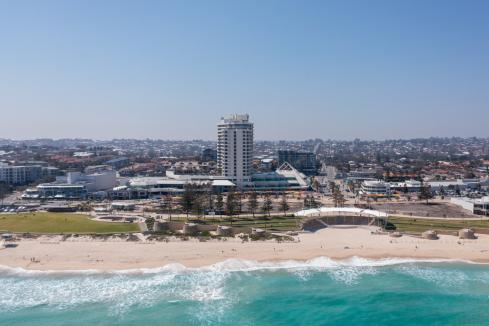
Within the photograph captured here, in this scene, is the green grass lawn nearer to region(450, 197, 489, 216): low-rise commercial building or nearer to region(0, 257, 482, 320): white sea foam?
region(0, 257, 482, 320): white sea foam

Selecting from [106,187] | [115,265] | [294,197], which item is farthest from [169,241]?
[106,187]

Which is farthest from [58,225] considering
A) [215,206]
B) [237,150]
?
[237,150]

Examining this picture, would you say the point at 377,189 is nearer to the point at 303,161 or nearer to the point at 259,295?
the point at 303,161

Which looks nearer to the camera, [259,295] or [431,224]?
[259,295]

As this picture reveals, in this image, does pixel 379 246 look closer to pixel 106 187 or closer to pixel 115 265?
pixel 115 265

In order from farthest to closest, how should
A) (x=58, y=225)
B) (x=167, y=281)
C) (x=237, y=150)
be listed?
(x=237, y=150), (x=58, y=225), (x=167, y=281)

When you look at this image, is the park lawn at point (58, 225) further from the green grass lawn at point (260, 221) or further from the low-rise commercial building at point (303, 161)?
the low-rise commercial building at point (303, 161)

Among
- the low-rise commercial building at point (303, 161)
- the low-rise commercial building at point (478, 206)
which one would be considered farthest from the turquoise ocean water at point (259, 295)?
the low-rise commercial building at point (303, 161)
